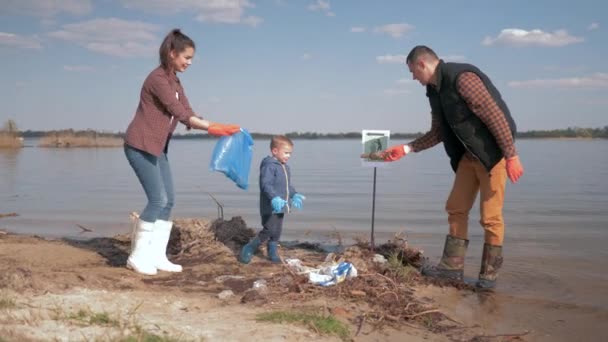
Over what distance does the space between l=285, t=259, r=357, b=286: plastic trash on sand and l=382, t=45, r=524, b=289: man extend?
1132 millimetres

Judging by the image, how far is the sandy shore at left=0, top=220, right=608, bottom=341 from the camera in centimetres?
337

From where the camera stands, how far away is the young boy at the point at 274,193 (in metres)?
5.73

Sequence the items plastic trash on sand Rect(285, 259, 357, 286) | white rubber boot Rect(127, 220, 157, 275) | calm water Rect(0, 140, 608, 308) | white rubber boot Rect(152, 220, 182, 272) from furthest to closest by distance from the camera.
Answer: calm water Rect(0, 140, 608, 308)
white rubber boot Rect(152, 220, 182, 272)
white rubber boot Rect(127, 220, 157, 275)
plastic trash on sand Rect(285, 259, 357, 286)

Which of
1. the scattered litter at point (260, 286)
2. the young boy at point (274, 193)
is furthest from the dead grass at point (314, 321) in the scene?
the young boy at point (274, 193)

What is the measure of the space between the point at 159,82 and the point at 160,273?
1798 millimetres


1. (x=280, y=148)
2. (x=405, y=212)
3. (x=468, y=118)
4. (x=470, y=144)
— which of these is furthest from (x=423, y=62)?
(x=405, y=212)

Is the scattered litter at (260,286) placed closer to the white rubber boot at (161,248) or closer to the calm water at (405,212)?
the white rubber boot at (161,248)

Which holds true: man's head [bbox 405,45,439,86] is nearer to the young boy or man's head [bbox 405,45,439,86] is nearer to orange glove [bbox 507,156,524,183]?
orange glove [bbox 507,156,524,183]

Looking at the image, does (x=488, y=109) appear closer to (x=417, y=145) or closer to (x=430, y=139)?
(x=430, y=139)

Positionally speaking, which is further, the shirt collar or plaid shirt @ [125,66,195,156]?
the shirt collar

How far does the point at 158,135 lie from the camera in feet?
16.6

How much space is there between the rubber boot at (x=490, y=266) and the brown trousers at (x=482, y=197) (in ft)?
0.23

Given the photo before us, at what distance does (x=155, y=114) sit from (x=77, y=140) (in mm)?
48162

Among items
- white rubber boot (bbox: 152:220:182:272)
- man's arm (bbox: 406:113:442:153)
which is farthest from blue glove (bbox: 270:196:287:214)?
man's arm (bbox: 406:113:442:153)
